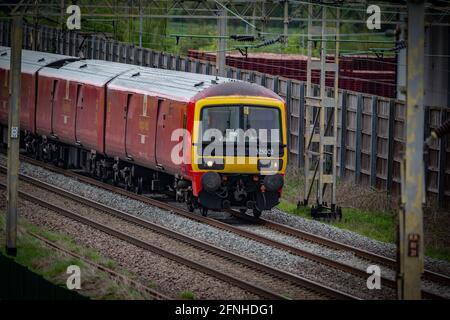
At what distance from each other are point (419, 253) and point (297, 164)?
17.6 metres

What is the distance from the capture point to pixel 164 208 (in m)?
24.6

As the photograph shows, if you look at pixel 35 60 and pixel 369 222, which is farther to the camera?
pixel 35 60

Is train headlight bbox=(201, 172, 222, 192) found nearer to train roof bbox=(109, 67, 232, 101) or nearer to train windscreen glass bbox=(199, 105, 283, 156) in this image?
train windscreen glass bbox=(199, 105, 283, 156)

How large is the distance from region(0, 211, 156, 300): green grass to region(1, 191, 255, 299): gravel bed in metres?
0.33

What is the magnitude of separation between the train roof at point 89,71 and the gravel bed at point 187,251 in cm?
369

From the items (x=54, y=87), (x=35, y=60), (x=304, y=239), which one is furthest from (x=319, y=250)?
(x=35, y=60)

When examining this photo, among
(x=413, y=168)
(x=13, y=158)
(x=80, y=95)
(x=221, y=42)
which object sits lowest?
(x=13, y=158)

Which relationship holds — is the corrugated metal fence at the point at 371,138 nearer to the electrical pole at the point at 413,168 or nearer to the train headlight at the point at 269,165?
the train headlight at the point at 269,165

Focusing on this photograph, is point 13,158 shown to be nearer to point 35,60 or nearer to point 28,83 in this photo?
point 28,83

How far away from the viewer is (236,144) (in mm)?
22203

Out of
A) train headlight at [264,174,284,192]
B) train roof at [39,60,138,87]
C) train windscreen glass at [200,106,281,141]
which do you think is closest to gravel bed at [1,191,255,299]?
train windscreen glass at [200,106,281,141]

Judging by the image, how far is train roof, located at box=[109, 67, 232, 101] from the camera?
77.1 ft

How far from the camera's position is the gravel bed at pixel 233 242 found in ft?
55.9

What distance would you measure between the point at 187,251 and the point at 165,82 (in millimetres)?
6587
